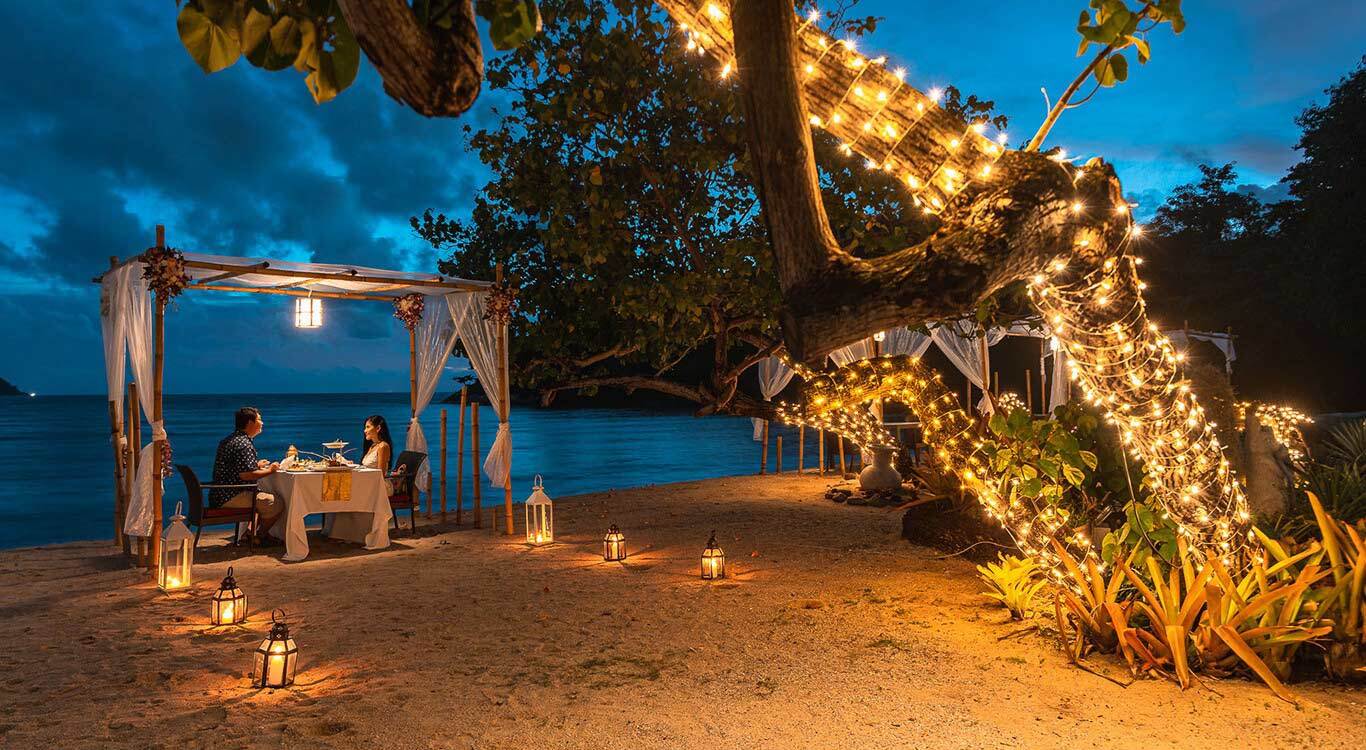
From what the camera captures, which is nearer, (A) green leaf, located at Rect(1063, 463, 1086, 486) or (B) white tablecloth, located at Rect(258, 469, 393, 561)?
(A) green leaf, located at Rect(1063, 463, 1086, 486)

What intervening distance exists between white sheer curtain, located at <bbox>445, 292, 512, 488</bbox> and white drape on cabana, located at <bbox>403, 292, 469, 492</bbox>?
0.80ft

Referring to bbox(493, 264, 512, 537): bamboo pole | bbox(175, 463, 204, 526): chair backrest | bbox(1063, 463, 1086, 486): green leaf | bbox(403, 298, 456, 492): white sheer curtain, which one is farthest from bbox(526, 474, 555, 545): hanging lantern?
bbox(1063, 463, 1086, 486): green leaf

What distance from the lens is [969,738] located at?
9.77ft

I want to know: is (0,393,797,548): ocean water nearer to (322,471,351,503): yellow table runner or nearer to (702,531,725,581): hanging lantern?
(322,471,351,503): yellow table runner

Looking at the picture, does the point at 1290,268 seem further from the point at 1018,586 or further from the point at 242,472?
the point at 242,472

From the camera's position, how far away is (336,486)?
6.98m

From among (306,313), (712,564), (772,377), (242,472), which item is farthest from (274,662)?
(772,377)

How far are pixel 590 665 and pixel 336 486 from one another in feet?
13.0

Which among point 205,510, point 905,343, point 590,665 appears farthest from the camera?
point 905,343

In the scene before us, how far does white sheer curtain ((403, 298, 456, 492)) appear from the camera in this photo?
27.3ft

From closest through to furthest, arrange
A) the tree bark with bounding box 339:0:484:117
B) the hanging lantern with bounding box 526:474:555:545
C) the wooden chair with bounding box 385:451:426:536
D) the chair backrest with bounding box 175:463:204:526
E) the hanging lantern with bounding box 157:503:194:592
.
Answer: the tree bark with bounding box 339:0:484:117 < the hanging lantern with bounding box 157:503:194:592 < the chair backrest with bounding box 175:463:204:526 < the hanging lantern with bounding box 526:474:555:545 < the wooden chair with bounding box 385:451:426:536

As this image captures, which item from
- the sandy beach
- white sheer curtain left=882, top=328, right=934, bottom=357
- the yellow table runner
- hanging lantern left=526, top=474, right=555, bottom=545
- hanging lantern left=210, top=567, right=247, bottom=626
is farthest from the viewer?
white sheer curtain left=882, top=328, right=934, bottom=357

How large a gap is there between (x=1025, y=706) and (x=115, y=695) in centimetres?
374

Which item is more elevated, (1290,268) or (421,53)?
(1290,268)
